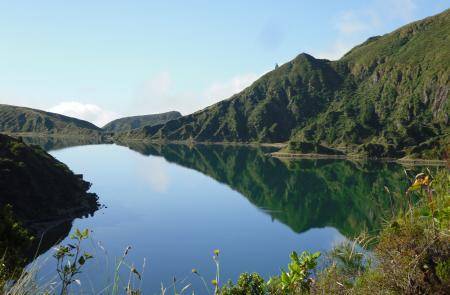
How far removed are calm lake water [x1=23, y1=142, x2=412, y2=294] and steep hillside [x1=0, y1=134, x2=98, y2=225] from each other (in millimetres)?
5121

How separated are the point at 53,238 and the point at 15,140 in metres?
41.4

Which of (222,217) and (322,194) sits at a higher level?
(322,194)

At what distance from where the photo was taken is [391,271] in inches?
359

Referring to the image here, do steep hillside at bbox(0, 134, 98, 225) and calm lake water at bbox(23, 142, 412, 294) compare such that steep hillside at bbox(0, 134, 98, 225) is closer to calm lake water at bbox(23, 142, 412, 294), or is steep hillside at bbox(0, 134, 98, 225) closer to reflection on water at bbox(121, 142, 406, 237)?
calm lake water at bbox(23, 142, 412, 294)

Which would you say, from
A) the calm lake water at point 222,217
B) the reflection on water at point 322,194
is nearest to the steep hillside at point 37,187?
the calm lake water at point 222,217

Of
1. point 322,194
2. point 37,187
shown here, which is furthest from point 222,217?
point 37,187

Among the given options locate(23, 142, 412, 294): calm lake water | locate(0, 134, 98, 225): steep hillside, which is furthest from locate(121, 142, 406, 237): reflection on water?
locate(0, 134, 98, 225): steep hillside

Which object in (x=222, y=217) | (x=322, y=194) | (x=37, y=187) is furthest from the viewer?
(x=322, y=194)

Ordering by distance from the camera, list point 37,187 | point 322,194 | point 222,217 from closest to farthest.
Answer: point 37,187 → point 222,217 → point 322,194

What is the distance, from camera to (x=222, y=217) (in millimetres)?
114750

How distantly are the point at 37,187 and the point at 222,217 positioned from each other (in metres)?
44.9

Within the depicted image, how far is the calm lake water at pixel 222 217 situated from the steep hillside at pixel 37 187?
5.12 metres

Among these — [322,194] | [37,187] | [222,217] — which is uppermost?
[37,187]

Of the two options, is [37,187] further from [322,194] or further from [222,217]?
[322,194]
